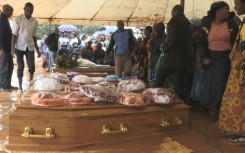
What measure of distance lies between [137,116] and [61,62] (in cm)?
351

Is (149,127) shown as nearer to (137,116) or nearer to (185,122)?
(137,116)

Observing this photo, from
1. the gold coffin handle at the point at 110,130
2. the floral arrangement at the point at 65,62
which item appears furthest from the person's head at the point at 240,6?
the floral arrangement at the point at 65,62

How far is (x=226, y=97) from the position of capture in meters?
3.86

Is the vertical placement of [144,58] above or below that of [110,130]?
above

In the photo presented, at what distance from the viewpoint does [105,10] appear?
392 inches

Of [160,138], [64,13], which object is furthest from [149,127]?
[64,13]

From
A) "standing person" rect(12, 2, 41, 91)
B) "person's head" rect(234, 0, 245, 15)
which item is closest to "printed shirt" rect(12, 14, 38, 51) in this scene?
"standing person" rect(12, 2, 41, 91)

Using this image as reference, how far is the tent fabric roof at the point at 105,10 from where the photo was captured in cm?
917

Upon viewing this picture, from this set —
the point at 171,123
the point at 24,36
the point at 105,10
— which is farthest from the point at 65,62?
the point at 105,10

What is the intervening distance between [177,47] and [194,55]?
81 cm

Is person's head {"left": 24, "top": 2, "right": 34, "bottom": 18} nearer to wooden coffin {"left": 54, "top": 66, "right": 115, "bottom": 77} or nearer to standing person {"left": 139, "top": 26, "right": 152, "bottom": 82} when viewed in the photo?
wooden coffin {"left": 54, "top": 66, "right": 115, "bottom": 77}

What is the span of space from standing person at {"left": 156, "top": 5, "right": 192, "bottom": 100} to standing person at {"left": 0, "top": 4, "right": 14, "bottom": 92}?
339 cm

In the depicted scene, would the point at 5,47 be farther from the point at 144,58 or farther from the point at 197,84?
the point at 197,84

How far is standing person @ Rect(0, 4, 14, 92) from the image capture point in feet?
22.7
